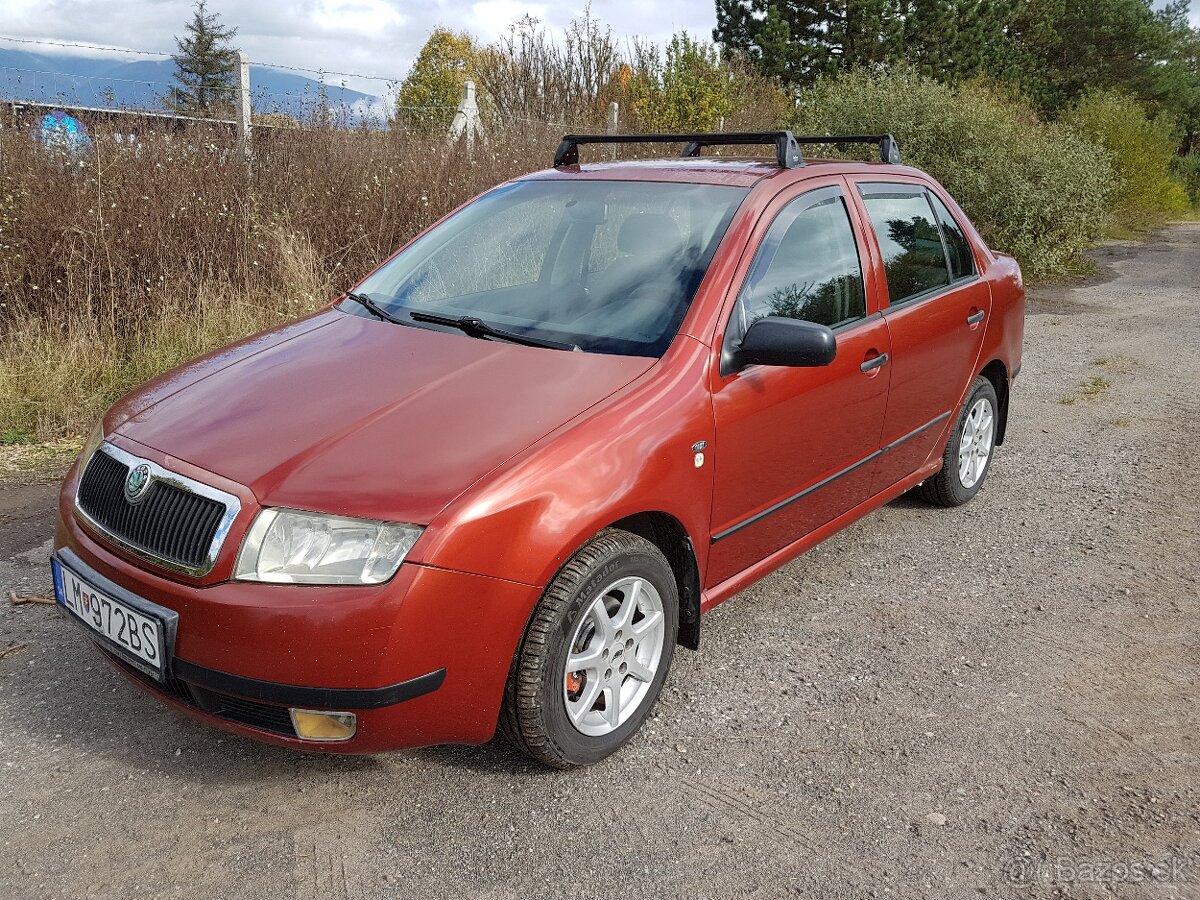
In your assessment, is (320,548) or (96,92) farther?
(96,92)

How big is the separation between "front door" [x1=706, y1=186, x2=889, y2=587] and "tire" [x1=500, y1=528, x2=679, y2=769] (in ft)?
1.17

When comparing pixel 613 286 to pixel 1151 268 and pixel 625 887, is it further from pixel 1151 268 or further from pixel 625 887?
pixel 1151 268

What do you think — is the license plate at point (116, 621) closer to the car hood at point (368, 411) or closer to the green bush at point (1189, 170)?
the car hood at point (368, 411)

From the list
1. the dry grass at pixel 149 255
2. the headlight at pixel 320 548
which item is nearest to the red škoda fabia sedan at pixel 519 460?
the headlight at pixel 320 548

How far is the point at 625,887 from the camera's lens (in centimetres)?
241

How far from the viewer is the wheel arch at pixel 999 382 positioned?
5078mm

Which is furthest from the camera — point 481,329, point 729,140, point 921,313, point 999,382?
point 999,382

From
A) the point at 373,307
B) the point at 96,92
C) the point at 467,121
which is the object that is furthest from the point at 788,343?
the point at 467,121

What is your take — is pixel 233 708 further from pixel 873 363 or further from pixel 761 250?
pixel 873 363

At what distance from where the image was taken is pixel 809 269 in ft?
11.8

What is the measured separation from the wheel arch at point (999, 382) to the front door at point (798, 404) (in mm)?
1415

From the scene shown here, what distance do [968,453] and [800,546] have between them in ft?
5.71

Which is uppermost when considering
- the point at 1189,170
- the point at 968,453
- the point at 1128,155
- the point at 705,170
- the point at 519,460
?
the point at 1189,170

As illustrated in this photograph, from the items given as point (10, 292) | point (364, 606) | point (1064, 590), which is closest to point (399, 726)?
point (364, 606)
